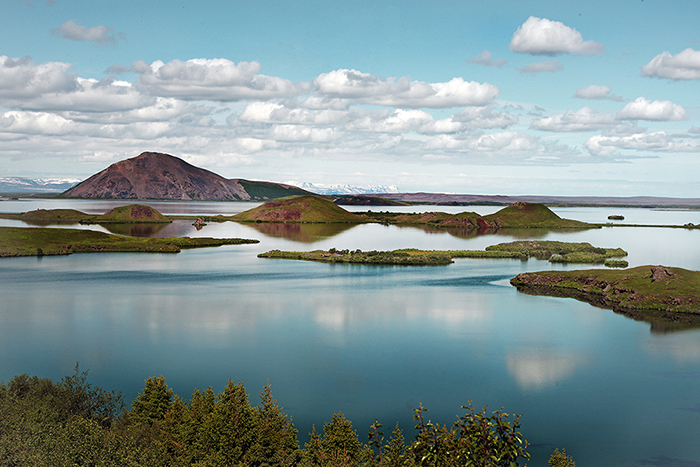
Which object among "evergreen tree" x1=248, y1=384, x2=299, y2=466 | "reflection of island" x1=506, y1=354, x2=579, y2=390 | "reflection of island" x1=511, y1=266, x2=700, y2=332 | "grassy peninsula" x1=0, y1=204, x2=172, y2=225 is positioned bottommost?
"reflection of island" x1=506, y1=354, x2=579, y2=390

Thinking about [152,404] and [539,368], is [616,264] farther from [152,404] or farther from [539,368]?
[152,404]

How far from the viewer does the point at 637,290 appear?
54.0 m

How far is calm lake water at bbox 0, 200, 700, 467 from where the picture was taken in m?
26.6

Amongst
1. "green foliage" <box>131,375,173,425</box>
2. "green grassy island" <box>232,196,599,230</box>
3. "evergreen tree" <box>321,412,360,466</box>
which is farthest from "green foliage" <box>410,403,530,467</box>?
"green grassy island" <box>232,196,599,230</box>

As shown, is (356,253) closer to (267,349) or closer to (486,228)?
(267,349)

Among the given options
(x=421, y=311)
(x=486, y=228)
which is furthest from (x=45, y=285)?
(x=486, y=228)

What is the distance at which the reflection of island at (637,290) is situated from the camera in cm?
4831

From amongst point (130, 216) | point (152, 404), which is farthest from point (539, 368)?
point (130, 216)

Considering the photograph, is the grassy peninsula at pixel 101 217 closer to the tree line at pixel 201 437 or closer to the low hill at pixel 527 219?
the low hill at pixel 527 219

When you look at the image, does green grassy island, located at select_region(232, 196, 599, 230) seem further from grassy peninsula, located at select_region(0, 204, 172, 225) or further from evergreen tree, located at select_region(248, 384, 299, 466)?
evergreen tree, located at select_region(248, 384, 299, 466)

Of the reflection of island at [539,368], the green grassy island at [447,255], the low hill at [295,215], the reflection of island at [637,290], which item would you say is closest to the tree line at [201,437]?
the reflection of island at [539,368]

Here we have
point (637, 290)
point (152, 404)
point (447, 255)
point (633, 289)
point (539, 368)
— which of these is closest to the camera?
point (152, 404)

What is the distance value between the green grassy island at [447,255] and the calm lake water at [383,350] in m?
16.5

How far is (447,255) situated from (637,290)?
3826 cm
